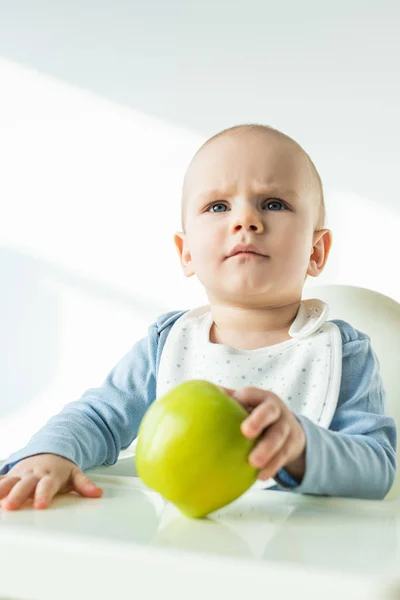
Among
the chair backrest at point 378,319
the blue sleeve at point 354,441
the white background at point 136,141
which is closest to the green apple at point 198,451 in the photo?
the blue sleeve at point 354,441

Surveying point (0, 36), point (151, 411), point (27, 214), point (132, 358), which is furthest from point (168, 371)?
point (0, 36)

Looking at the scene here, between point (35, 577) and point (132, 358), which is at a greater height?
point (132, 358)

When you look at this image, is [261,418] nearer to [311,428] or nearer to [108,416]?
[311,428]

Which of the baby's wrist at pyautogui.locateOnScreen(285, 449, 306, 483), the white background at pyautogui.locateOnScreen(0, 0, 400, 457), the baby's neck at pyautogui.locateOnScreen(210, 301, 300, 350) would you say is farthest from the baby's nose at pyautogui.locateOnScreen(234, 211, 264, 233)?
the white background at pyautogui.locateOnScreen(0, 0, 400, 457)

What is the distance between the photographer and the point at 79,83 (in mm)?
2541

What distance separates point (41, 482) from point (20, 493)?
25mm

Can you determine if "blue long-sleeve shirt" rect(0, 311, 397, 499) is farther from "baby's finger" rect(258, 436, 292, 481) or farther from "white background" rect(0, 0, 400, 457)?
"white background" rect(0, 0, 400, 457)

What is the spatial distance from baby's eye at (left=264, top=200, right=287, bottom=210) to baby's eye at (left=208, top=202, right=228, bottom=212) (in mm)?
46

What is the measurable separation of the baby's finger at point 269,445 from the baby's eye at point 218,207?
366mm

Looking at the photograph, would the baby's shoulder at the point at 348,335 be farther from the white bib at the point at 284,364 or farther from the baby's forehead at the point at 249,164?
the baby's forehead at the point at 249,164

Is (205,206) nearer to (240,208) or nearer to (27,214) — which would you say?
(240,208)

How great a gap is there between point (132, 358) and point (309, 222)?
0.25 meters

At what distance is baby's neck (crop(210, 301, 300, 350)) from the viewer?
93 centimetres

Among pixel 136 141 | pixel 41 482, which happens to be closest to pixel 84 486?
pixel 41 482
